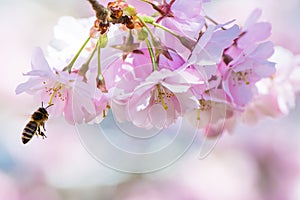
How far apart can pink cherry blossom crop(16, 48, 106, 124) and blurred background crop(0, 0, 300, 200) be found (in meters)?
1.15

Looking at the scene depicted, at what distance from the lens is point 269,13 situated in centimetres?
237

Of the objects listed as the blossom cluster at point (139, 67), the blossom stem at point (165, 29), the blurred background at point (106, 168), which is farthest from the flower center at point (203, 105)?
the blurred background at point (106, 168)

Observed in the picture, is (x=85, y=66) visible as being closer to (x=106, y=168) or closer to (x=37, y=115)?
(x=37, y=115)

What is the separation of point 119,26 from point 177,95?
0.45 ft

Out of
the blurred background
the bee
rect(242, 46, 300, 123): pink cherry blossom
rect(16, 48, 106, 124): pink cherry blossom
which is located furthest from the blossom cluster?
the blurred background

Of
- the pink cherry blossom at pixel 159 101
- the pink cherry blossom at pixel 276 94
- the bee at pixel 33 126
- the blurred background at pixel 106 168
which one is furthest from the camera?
the blurred background at pixel 106 168

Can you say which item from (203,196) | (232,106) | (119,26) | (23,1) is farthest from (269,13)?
(119,26)

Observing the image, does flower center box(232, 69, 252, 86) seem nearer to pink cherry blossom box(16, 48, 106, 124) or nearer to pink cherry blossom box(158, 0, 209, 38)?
pink cherry blossom box(158, 0, 209, 38)

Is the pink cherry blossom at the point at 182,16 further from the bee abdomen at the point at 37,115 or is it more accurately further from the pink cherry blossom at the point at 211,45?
the bee abdomen at the point at 37,115

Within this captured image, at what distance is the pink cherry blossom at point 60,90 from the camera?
2.83 ft

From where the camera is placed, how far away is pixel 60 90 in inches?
35.3

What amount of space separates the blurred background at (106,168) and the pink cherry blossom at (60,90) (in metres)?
1.15

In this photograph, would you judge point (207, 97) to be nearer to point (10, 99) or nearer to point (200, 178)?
point (10, 99)

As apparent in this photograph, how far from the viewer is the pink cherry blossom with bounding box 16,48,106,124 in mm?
862
